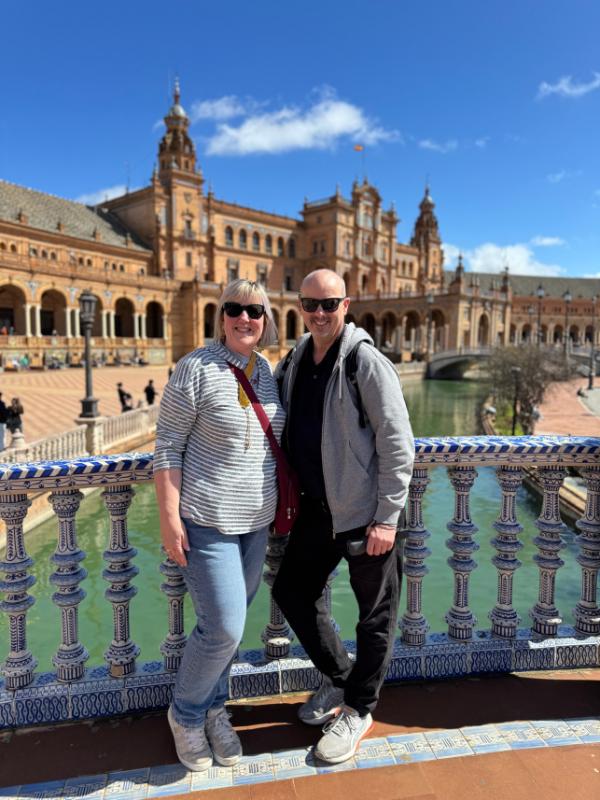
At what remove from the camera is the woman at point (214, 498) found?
87.7 inches

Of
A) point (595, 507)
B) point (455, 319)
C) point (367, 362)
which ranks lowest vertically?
point (595, 507)

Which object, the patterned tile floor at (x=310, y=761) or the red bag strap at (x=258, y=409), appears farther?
the red bag strap at (x=258, y=409)

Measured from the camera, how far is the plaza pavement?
55.9ft

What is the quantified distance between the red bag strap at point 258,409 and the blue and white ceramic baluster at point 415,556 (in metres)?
0.90

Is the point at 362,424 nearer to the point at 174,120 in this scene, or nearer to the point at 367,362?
the point at 367,362

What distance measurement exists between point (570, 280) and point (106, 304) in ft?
292

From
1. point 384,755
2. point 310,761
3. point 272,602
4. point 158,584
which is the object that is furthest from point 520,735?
point 158,584

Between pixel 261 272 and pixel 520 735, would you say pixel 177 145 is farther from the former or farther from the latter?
pixel 520 735

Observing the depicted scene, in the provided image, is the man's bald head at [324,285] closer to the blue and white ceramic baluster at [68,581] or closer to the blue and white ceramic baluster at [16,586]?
the blue and white ceramic baluster at [68,581]

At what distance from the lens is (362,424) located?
2.35m

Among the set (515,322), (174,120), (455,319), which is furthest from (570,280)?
(174,120)

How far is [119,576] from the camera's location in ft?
8.89

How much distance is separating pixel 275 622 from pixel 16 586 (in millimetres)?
1341

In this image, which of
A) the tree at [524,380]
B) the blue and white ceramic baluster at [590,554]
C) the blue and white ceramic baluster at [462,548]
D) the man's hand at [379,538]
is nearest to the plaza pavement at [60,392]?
the blue and white ceramic baluster at [462,548]
